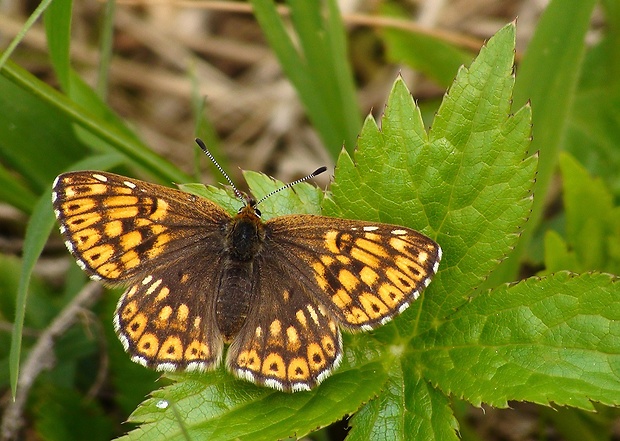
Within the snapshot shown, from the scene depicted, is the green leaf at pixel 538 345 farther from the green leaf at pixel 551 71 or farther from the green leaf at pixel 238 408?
the green leaf at pixel 551 71

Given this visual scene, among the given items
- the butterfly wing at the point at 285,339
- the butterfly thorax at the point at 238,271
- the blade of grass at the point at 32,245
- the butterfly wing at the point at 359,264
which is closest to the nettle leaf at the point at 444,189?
the butterfly wing at the point at 359,264

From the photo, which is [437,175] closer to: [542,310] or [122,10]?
[542,310]

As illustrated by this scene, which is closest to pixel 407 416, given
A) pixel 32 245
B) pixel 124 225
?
pixel 124 225

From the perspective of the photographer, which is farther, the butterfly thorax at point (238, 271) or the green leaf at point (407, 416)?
the butterfly thorax at point (238, 271)

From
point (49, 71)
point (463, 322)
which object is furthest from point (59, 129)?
point (463, 322)

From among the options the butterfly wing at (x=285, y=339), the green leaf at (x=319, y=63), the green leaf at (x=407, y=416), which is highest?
the green leaf at (x=319, y=63)

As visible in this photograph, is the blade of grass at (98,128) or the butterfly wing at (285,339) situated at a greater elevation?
the blade of grass at (98,128)

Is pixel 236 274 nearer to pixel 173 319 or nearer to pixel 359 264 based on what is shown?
pixel 173 319

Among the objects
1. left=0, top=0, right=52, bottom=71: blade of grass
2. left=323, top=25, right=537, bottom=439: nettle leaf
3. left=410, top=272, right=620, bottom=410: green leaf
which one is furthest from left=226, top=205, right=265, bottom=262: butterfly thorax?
left=0, top=0, right=52, bottom=71: blade of grass
